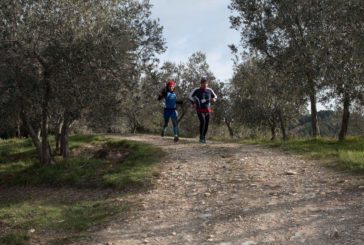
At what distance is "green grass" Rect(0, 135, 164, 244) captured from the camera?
31.9 feet

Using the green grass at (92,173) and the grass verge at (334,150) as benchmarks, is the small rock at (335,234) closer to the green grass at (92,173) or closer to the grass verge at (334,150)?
the grass verge at (334,150)

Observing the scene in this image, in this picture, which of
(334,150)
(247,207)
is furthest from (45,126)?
(334,150)

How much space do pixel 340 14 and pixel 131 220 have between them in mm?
8189

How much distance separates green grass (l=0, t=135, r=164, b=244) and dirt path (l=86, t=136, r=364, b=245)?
0.69m

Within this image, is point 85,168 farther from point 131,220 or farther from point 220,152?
point 131,220

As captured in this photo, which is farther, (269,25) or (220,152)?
(269,25)

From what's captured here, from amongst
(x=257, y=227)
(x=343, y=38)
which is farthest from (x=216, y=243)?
(x=343, y=38)

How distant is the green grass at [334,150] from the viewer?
1285cm

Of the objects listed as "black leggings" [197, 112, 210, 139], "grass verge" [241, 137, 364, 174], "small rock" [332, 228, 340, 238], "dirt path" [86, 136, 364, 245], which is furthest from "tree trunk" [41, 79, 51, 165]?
"small rock" [332, 228, 340, 238]

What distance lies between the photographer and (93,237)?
8.71m

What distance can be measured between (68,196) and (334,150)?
886 centimetres

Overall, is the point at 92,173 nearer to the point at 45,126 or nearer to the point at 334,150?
the point at 45,126

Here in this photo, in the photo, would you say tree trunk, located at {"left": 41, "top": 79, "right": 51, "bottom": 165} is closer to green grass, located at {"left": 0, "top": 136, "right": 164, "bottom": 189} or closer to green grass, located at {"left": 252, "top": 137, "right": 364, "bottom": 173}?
green grass, located at {"left": 0, "top": 136, "right": 164, "bottom": 189}

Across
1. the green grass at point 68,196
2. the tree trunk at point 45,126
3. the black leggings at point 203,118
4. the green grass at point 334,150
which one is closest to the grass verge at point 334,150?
the green grass at point 334,150
